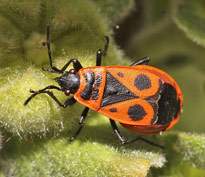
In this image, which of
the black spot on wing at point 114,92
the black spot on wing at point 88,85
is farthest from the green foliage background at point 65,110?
the black spot on wing at point 114,92

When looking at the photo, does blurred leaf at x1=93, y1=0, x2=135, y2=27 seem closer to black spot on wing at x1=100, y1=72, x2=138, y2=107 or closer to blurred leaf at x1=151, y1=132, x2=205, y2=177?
black spot on wing at x1=100, y1=72, x2=138, y2=107

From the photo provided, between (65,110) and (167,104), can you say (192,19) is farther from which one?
(65,110)

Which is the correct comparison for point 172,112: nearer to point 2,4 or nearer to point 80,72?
point 80,72

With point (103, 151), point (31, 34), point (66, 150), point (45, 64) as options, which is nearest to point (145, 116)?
point (103, 151)

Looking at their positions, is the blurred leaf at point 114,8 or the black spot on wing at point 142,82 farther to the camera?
the blurred leaf at point 114,8

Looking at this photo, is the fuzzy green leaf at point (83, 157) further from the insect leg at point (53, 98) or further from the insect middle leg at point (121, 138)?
the insect leg at point (53, 98)

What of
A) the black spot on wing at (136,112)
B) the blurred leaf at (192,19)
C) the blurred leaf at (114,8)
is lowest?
the black spot on wing at (136,112)

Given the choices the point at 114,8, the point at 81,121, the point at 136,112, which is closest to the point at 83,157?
the point at 81,121

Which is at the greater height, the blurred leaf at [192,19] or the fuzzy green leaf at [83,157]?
the blurred leaf at [192,19]

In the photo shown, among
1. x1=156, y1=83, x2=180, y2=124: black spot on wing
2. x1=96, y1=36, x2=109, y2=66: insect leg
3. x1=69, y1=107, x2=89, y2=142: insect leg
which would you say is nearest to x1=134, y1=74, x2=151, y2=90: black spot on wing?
x1=156, y1=83, x2=180, y2=124: black spot on wing
